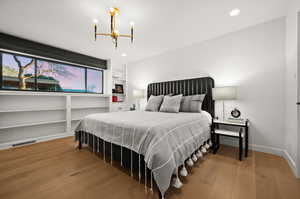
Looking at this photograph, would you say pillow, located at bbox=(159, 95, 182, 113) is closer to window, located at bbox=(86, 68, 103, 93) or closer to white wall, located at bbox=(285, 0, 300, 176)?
white wall, located at bbox=(285, 0, 300, 176)

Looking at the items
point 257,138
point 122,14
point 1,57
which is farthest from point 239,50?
point 1,57

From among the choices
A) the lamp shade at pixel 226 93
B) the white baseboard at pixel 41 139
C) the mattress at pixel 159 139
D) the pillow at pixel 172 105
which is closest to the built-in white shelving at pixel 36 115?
the white baseboard at pixel 41 139

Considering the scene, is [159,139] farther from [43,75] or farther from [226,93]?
[43,75]

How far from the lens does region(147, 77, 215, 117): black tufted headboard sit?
2.78 m

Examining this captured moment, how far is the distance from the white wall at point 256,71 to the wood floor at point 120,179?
0.52m

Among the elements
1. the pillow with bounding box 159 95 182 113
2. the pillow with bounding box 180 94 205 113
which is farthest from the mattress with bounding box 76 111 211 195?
the pillow with bounding box 159 95 182 113

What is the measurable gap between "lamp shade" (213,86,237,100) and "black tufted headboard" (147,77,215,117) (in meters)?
0.37

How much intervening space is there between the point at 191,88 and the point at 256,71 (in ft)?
4.21

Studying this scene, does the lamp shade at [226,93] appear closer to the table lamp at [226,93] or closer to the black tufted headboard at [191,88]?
the table lamp at [226,93]

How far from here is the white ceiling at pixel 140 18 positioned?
1809 mm

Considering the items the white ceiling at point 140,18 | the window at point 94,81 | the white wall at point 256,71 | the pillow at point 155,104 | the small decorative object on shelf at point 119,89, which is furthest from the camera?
the small decorative object on shelf at point 119,89

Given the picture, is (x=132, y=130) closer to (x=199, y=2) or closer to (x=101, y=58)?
(x=199, y=2)

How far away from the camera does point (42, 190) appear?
1325 mm

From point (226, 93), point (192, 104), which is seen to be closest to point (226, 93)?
point (226, 93)
